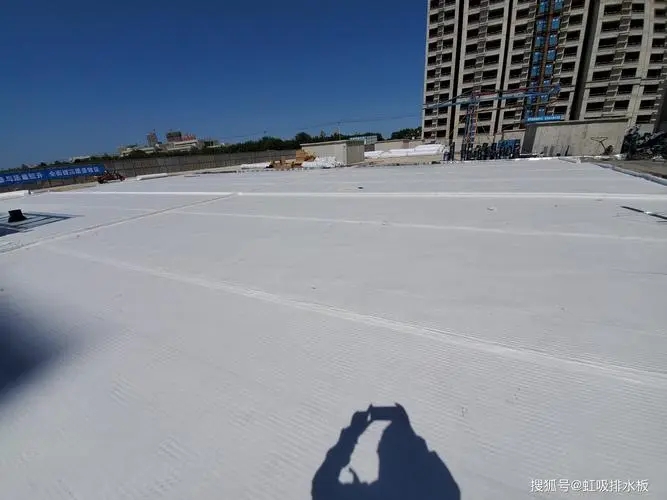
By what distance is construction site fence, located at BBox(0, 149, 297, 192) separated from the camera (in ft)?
47.8

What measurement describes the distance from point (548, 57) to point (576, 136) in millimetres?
23377

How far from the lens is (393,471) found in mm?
817

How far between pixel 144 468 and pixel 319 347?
29.0 inches

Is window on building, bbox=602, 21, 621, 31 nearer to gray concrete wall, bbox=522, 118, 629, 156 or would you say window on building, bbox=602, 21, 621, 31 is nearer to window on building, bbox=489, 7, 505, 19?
window on building, bbox=489, 7, 505, 19

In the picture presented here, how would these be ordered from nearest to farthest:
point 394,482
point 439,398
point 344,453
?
point 394,482
point 344,453
point 439,398

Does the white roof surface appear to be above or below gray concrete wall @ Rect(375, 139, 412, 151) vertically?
below

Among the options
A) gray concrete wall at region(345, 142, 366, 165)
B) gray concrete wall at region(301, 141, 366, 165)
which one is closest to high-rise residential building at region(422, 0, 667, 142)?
gray concrete wall at region(345, 142, 366, 165)

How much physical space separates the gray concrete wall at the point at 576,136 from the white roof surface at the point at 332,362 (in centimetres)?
1270

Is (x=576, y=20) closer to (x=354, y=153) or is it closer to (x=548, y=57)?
(x=548, y=57)

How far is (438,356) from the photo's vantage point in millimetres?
1228

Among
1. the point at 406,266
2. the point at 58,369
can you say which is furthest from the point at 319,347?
the point at 58,369

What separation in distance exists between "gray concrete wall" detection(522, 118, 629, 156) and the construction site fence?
2246 cm

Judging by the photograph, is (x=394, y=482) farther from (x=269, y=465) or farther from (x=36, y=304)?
(x=36, y=304)

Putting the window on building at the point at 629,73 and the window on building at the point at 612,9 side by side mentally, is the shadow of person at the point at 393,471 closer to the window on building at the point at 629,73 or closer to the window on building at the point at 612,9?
the window on building at the point at 629,73
